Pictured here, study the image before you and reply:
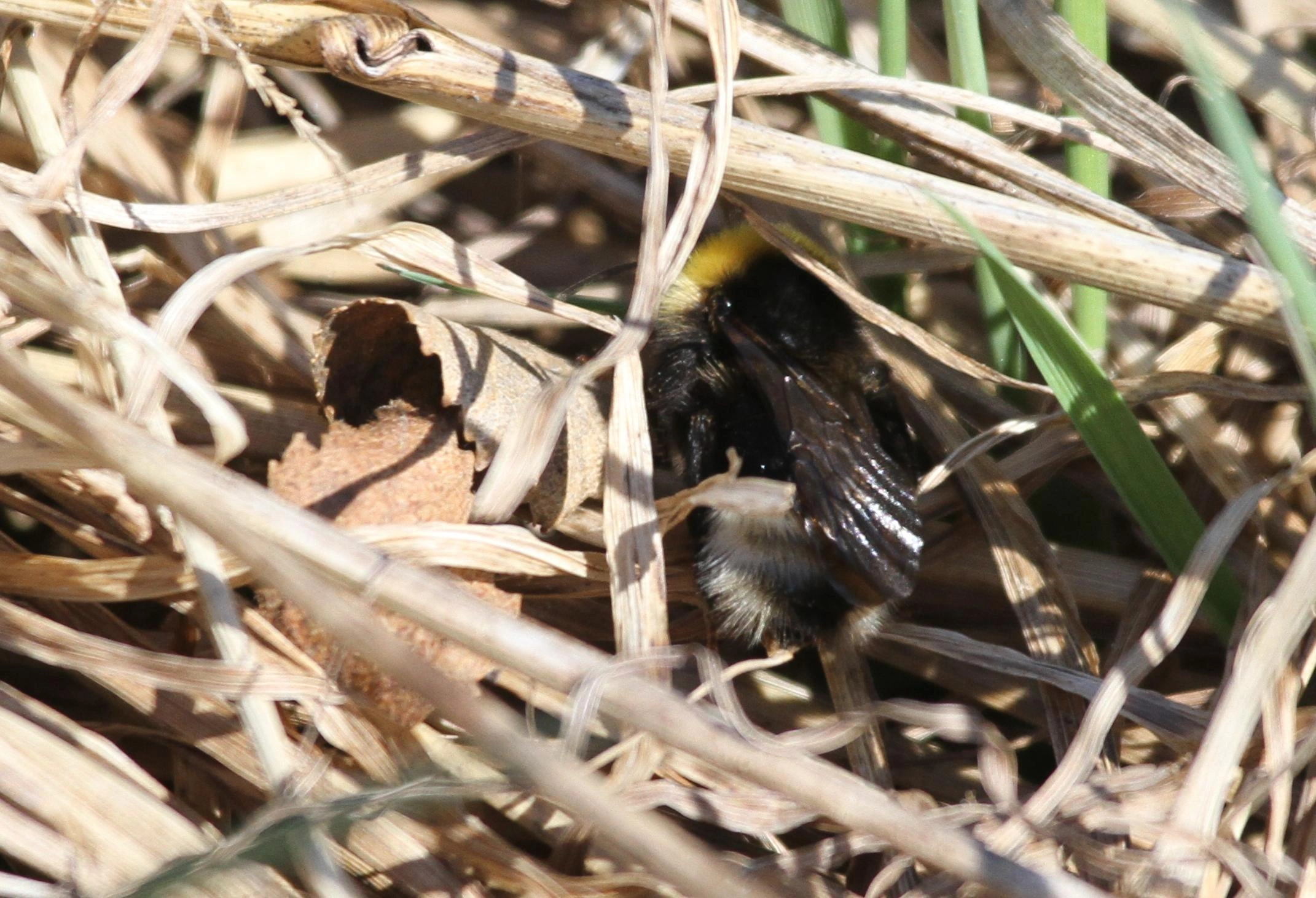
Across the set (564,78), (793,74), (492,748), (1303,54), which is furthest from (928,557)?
(1303,54)

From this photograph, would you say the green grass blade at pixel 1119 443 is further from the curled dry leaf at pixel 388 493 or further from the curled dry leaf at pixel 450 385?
the curled dry leaf at pixel 388 493

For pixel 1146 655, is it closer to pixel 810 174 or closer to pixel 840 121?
pixel 810 174

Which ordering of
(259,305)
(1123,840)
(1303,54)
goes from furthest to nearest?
(1303,54) < (259,305) < (1123,840)

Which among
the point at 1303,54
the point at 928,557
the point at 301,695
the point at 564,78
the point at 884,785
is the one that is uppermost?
the point at 1303,54

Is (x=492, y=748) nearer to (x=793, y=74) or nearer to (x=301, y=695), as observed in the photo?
(x=301, y=695)

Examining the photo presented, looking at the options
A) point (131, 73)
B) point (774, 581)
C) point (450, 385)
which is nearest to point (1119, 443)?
point (774, 581)

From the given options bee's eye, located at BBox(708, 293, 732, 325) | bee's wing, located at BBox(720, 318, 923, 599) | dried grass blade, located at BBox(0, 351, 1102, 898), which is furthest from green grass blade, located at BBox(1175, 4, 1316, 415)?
bee's eye, located at BBox(708, 293, 732, 325)

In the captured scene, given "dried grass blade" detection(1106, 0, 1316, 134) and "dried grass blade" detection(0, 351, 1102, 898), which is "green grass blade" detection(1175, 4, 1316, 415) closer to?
"dried grass blade" detection(0, 351, 1102, 898)

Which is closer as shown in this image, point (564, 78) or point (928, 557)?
point (564, 78)
